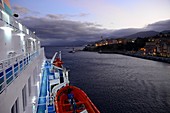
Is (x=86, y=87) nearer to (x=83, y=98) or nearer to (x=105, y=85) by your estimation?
(x=105, y=85)

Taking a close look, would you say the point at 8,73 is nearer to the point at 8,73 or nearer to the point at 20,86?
the point at 8,73

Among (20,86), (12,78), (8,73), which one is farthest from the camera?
(20,86)

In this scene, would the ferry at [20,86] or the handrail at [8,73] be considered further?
the ferry at [20,86]

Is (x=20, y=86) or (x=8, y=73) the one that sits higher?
(x=8, y=73)

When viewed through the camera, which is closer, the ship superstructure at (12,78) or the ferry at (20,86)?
the ship superstructure at (12,78)

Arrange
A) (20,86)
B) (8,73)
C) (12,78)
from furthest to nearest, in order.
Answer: (20,86), (8,73), (12,78)

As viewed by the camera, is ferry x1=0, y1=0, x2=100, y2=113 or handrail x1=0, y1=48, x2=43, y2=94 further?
ferry x1=0, y1=0, x2=100, y2=113

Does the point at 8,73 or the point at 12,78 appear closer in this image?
the point at 12,78

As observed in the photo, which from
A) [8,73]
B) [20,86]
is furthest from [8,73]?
[20,86]

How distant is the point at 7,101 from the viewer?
403 cm

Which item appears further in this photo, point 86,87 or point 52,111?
point 86,87

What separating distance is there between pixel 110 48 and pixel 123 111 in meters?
172

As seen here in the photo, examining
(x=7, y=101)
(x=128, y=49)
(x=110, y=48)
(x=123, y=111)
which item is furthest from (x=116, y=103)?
(x=110, y=48)

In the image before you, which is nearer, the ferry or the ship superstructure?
the ship superstructure
